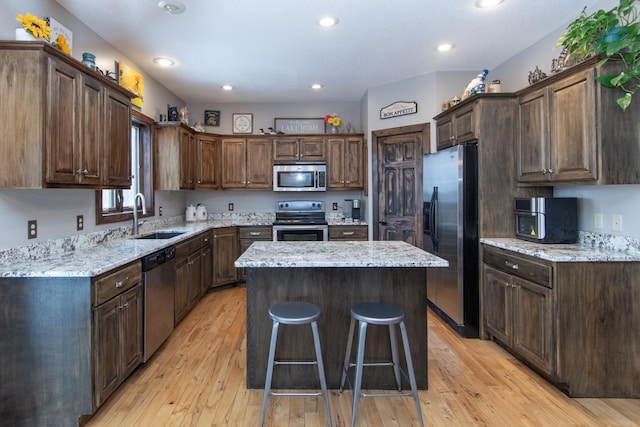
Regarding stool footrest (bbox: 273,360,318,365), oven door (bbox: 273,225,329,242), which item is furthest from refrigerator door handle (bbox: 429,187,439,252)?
stool footrest (bbox: 273,360,318,365)

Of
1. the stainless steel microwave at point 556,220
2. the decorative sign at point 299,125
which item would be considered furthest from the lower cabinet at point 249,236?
the stainless steel microwave at point 556,220

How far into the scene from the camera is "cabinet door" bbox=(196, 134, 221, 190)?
190 inches

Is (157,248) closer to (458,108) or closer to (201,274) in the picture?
(201,274)

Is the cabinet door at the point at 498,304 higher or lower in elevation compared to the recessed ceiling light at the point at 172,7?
lower

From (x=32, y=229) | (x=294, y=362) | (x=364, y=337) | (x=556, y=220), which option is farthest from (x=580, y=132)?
(x=32, y=229)

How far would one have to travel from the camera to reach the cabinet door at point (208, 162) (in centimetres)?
482

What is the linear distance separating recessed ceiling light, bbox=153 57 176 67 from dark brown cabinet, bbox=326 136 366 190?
226 centimetres

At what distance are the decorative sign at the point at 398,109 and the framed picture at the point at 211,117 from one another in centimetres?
256

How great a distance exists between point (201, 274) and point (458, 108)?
3.40 m

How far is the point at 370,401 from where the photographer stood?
2203mm

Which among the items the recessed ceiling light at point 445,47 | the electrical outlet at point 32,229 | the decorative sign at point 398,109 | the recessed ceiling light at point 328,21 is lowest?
the electrical outlet at point 32,229

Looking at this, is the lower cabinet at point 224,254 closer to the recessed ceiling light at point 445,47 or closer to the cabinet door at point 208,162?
the cabinet door at point 208,162

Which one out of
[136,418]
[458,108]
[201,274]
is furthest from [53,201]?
[458,108]

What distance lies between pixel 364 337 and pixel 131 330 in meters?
1.62
